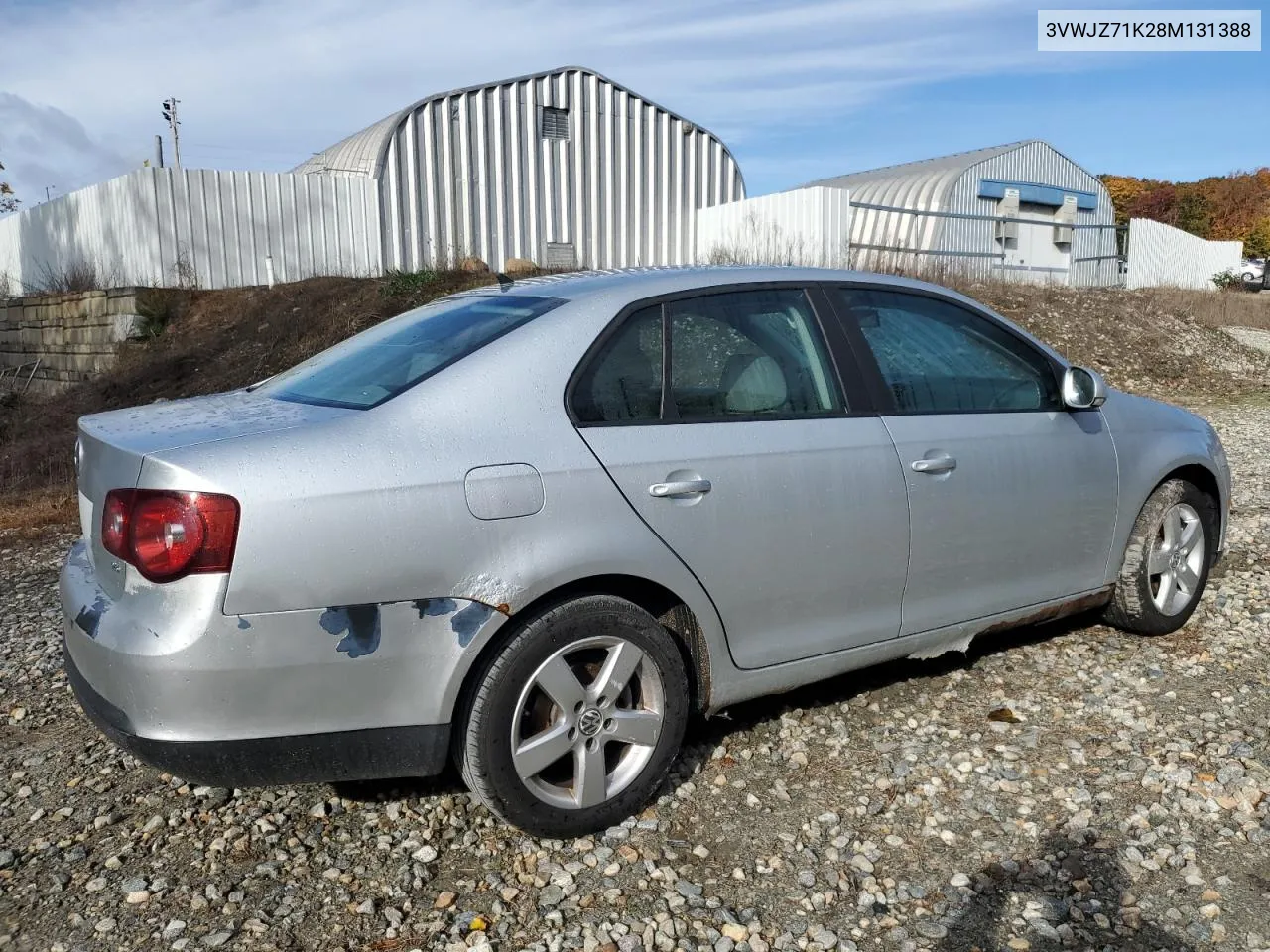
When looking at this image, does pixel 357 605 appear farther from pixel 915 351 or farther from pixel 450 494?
pixel 915 351

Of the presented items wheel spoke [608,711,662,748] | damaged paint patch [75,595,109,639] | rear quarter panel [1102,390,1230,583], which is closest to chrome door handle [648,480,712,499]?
wheel spoke [608,711,662,748]

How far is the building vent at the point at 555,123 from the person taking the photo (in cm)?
1944

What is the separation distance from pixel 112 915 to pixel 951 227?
23.0 m

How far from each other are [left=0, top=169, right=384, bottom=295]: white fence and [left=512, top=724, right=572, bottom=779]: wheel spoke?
1538 cm

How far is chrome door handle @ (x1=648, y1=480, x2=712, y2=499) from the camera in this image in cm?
304

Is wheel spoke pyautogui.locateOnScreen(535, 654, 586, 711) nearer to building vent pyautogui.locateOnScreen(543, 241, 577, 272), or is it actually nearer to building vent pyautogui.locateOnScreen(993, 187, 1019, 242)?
building vent pyautogui.locateOnScreen(543, 241, 577, 272)

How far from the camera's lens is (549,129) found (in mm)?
19500

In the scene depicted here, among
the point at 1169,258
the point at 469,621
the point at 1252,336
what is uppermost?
the point at 1169,258

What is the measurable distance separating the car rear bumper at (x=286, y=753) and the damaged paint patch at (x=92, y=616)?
0.50 feet

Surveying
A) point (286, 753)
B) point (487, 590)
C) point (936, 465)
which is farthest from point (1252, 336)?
point (286, 753)

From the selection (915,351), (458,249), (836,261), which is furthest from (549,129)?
(915,351)

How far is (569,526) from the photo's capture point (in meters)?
2.86

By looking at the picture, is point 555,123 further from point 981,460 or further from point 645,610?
point 645,610

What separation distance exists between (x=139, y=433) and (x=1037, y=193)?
2764cm
